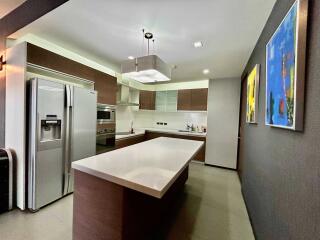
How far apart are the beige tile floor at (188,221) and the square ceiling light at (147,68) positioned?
194cm

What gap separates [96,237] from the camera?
1266 millimetres

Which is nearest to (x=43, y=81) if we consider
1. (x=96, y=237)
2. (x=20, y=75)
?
(x=20, y=75)

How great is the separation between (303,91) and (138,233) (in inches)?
64.0

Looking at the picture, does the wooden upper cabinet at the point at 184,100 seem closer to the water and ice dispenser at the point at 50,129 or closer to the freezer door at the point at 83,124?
the freezer door at the point at 83,124

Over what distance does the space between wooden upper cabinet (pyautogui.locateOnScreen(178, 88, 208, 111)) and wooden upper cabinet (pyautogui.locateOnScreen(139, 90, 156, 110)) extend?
0.99 meters

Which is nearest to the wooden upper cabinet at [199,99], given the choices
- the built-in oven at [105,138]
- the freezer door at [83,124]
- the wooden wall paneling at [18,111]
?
the built-in oven at [105,138]

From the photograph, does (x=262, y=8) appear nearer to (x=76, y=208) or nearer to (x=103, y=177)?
(x=103, y=177)

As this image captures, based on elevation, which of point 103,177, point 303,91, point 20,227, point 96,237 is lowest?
point 20,227

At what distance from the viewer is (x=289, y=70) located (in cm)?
95

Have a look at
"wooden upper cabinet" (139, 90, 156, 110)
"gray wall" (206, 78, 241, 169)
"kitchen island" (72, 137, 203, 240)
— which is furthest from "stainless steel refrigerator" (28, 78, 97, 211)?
"gray wall" (206, 78, 241, 169)

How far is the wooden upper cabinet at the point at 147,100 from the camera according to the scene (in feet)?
16.8

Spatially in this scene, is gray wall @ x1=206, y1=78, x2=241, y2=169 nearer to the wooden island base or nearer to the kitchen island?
the kitchen island

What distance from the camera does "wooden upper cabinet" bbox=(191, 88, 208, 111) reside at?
4.46 metres

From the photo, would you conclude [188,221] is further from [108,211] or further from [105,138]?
[105,138]
